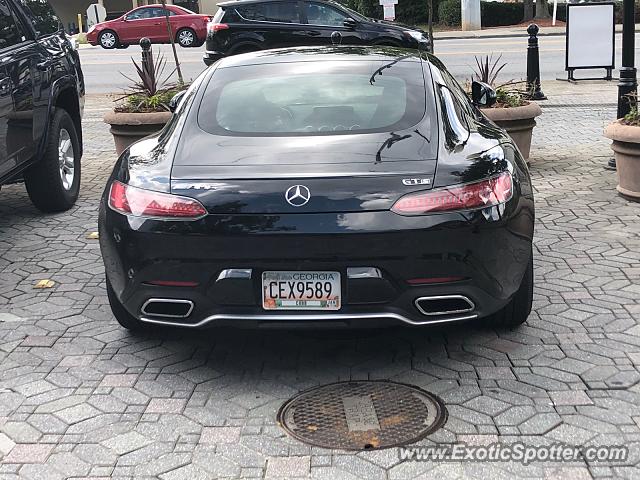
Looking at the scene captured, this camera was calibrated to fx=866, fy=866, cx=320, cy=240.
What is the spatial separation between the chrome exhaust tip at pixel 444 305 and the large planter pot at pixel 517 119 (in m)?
4.32

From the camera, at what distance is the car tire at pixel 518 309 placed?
4398mm

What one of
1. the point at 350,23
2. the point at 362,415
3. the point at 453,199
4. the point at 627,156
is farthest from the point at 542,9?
the point at 362,415

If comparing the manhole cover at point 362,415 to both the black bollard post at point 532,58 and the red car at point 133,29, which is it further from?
the red car at point 133,29

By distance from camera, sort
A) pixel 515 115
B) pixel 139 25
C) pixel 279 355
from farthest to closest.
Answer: pixel 139 25 → pixel 515 115 → pixel 279 355

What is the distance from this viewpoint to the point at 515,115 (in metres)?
8.03

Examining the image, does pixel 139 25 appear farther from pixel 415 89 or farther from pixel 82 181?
pixel 415 89

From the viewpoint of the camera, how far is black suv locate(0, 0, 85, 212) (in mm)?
6352

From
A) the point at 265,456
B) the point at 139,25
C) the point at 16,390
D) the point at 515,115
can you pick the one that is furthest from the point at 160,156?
the point at 139,25

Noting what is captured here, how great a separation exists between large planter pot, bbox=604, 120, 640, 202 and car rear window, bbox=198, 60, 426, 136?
8.48ft

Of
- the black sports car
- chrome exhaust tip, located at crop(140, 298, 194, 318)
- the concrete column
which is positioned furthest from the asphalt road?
chrome exhaust tip, located at crop(140, 298, 194, 318)

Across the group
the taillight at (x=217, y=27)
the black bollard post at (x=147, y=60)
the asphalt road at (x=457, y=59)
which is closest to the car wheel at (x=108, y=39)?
the asphalt road at (x=457, y=59)

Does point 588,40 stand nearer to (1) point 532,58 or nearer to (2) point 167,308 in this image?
(1) point 532,58

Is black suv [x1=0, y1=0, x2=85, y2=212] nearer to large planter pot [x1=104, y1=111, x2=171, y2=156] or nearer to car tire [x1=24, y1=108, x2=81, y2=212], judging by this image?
car tire [x1=24, y1=108, x2=81, y2=212]

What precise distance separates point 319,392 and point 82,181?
216 inches
